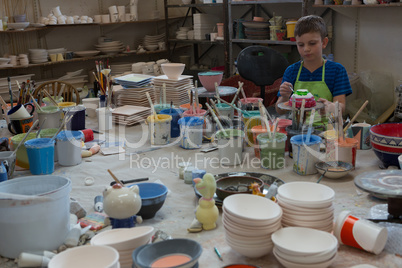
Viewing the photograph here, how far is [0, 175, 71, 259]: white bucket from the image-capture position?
1516 mm

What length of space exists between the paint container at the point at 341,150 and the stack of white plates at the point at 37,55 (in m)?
4.16

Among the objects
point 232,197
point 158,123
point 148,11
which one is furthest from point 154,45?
point 232,197

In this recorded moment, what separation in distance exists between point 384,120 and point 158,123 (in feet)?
9.45

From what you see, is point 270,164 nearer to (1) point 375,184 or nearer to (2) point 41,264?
(1) point 375,184

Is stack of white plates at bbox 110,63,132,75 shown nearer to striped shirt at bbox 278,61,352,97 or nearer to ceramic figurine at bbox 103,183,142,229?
striped shirt at bbox 278,61,352,97

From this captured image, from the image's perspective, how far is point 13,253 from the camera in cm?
157

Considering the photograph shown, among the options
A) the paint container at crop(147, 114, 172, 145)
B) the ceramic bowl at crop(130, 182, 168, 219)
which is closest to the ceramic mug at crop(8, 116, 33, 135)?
the paint container at crop(147, 114, 172, 145)

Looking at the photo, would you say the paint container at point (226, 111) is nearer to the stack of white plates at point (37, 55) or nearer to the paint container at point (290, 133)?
the paint container at point (290, 133)

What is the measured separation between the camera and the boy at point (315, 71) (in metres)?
2.82

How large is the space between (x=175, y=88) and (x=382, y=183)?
2.05m

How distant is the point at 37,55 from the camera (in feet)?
17.5

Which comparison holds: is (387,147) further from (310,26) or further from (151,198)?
(151,198)

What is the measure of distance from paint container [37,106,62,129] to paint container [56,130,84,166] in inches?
16.1

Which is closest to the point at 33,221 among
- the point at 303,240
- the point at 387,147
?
the point at 303,240
